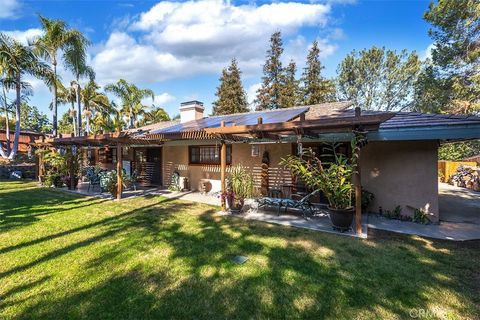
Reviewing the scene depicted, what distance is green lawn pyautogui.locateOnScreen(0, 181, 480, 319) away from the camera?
2971mm

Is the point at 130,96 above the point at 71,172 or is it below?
above

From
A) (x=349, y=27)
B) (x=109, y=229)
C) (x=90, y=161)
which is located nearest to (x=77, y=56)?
(x=90, y=161)

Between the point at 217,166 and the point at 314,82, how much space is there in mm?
20944

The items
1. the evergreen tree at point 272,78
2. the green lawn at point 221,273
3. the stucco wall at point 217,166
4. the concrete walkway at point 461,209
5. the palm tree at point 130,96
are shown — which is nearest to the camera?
the green lawn at point 221,273

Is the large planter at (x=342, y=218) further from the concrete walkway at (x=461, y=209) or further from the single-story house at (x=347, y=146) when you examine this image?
the concrete walkway at (x=461, y=209)

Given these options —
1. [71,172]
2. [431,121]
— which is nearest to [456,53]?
[431,121]

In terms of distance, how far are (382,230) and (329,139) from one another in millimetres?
2764

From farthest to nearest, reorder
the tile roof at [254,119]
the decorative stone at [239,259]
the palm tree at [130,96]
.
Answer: the palm tree at [130,96] → the tile roof at [254,119] → the decorative stone at [239,259]

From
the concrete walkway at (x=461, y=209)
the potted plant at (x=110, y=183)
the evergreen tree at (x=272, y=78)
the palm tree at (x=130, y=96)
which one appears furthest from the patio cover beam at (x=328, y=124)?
the evergreen tree at (x=272, y=78)

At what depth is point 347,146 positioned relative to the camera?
829cm

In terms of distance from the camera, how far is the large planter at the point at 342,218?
18.6 feet

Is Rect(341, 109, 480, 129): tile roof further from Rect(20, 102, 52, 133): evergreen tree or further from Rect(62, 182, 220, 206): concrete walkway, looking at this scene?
Rect(20, 102, 52, 133): evergreen tree

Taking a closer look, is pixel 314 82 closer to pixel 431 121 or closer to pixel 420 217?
pixel 431 121

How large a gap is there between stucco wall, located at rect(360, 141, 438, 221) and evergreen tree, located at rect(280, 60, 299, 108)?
21.6 metres
